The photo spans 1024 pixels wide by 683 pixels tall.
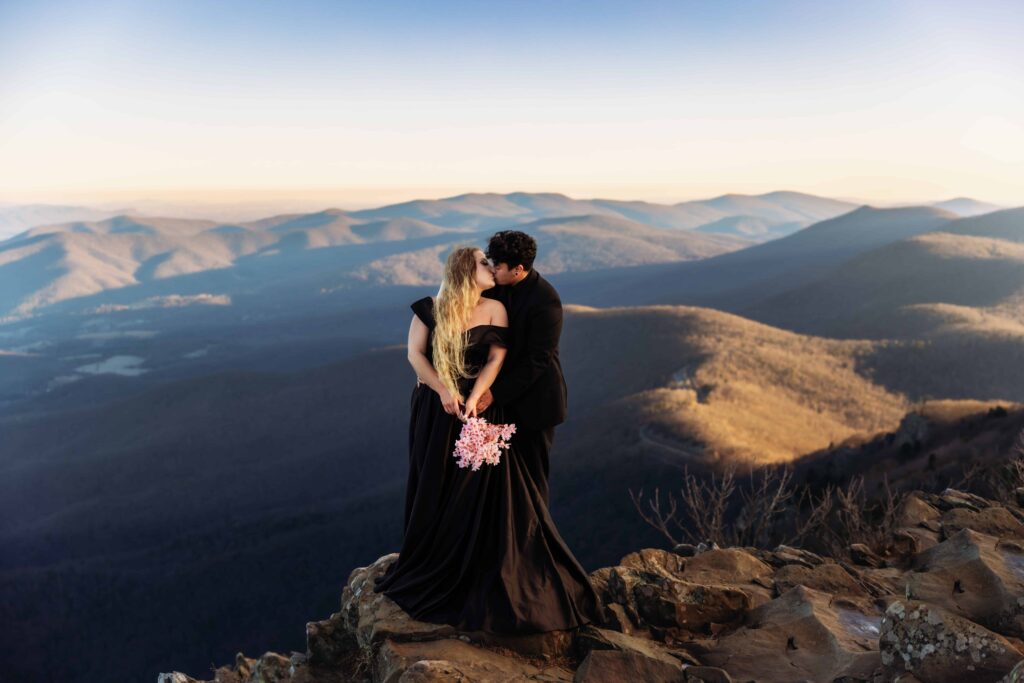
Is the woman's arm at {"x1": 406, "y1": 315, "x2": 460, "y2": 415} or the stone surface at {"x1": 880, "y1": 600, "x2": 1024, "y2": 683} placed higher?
the woman's arm at {"x1": 406, "y1": 315, "x2": 460, "y2": 415}

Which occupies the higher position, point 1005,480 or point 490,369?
point 490,369

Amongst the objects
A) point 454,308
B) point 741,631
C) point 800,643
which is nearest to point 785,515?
point 741,631

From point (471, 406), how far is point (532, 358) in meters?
0.60

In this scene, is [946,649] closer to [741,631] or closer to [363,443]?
[741,631]

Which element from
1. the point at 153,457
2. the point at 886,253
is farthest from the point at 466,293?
the point at 886,253

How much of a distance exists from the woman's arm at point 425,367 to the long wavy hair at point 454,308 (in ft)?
0.31

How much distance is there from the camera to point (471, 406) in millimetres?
5328

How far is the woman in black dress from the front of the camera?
528 cm

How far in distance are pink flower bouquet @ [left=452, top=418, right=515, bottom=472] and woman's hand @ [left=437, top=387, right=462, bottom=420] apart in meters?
0.12

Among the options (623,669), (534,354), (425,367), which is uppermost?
(534,354)

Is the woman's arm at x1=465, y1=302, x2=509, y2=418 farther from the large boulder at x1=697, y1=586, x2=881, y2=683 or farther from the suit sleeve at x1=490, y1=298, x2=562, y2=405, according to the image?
the large boulder at x1=697, y1=586, x2=881, y2=683

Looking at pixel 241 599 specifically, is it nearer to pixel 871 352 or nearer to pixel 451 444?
pixel 451 444

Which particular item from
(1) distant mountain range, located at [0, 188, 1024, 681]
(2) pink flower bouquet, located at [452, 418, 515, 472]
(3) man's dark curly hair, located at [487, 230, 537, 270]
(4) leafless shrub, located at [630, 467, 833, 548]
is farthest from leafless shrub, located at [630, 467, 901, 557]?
(3) man's dark curly hair, located at [487, 230, 537, 270]

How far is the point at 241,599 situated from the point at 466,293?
156 feet
